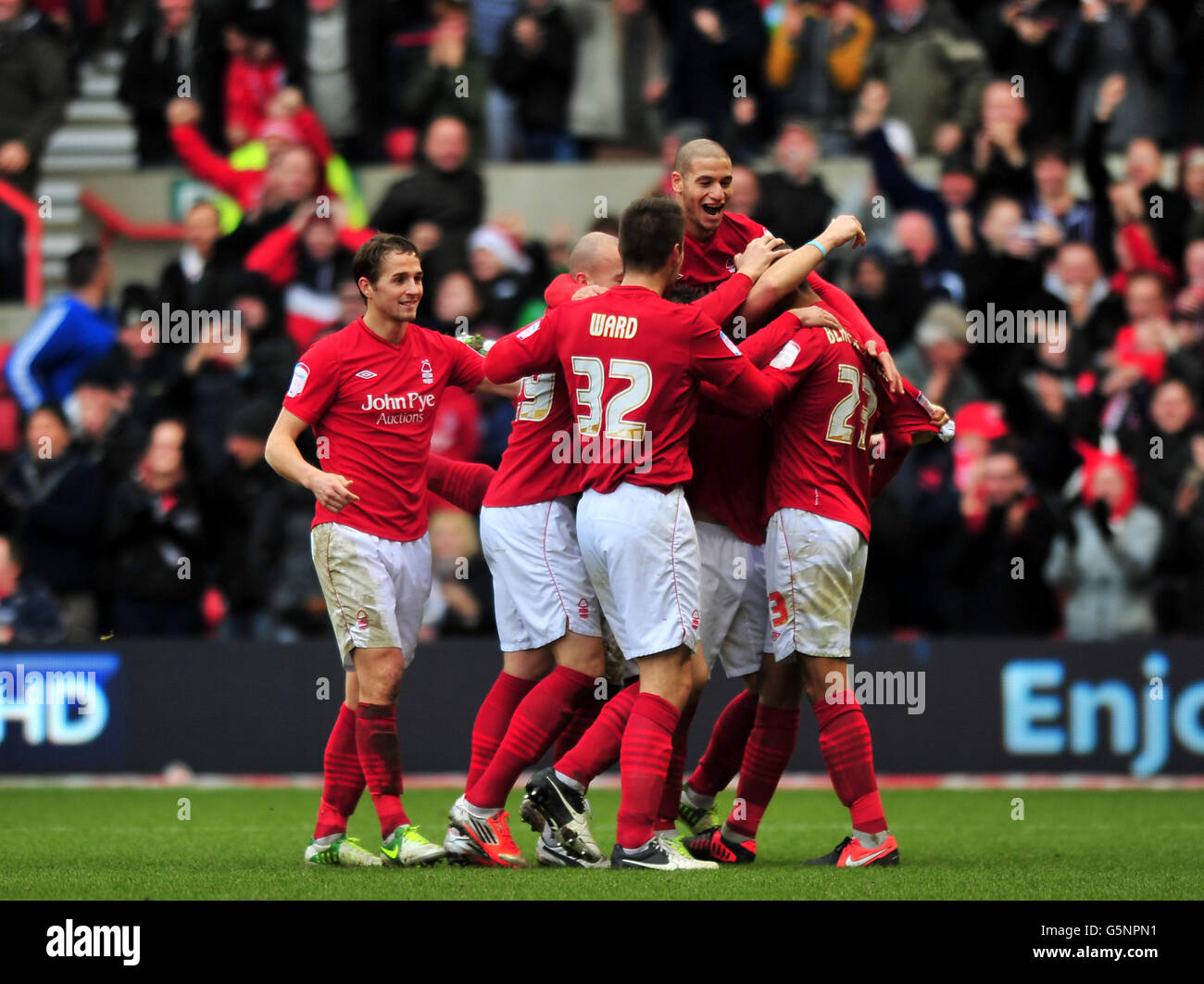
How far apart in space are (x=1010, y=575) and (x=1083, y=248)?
100 inches

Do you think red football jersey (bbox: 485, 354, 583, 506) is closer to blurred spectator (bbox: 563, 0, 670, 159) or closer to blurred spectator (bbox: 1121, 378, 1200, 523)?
blurred spectator (bbox: 1121, 378, 1200, 523)

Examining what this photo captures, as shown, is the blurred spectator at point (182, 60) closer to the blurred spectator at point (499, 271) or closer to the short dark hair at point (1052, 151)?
the blurred spectator at point (499, 271)

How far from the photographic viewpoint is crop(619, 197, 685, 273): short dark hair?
705cm

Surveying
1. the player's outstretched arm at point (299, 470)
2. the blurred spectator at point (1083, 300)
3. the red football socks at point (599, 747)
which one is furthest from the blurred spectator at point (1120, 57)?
the player's outstretched arm at point (299, 470)

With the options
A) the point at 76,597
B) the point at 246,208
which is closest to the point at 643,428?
the point at 76,597

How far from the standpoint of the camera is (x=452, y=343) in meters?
7.87

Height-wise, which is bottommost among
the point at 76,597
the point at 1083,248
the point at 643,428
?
the point at 76,597

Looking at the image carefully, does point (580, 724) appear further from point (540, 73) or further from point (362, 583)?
point (540, 73)

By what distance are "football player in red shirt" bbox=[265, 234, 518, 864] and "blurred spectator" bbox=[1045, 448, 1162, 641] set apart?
18.2 ft

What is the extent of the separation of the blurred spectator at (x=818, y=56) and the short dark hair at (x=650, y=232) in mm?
7940

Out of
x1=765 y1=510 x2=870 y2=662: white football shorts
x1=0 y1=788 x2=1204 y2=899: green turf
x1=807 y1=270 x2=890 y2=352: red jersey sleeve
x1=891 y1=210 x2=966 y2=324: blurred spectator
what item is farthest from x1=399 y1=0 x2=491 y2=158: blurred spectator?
x1=765 y1=510 x2=870 y2=662: white football shorts

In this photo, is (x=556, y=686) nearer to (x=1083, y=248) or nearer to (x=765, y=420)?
(x=765, y=420)

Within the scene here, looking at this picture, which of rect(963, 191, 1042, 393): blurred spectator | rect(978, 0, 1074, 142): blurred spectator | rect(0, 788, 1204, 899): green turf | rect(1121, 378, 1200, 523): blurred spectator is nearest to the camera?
rect(0, 788, 1204, 899): green turf

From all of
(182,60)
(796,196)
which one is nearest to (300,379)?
(796,196)
